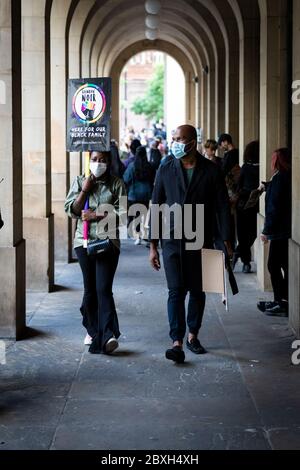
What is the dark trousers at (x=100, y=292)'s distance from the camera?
28.6 ft

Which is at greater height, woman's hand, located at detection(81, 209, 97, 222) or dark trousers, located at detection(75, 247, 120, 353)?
woman's hand, located at detection(81, 209, 97, 222)

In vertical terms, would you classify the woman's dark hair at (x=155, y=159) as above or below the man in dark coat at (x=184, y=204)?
above

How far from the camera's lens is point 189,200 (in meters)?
8.49

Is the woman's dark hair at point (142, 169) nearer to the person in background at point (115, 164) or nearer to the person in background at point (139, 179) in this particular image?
the person in background at point (139, 179)

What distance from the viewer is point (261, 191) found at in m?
11.8

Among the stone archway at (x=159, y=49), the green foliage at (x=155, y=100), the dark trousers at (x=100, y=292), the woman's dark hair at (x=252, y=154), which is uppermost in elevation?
the green foliage at (x=155, y=100)

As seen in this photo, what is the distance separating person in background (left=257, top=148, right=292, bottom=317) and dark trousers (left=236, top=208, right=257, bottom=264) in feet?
9.58

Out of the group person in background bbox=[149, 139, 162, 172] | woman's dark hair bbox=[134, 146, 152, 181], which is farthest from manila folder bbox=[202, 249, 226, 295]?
person in background bbox=[149, 139, 162, 172]

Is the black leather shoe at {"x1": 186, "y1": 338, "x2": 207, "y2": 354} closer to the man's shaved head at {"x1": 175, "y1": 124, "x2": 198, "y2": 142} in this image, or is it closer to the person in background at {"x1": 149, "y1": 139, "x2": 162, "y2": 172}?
the man's shaved head at {"x1": 175, "y1": 124, "x2": 198, "y2": 142}

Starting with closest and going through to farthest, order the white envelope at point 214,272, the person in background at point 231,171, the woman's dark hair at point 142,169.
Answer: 1. the white envelope at point 214,272
2. the person in background at point 231,171
3. the woman's dark hair at point 142,169

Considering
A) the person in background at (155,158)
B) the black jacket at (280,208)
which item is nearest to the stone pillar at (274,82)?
the black jacket at (280,208)

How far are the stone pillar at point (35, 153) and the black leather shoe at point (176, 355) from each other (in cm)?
408

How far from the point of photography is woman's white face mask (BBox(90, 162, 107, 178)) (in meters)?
8.62

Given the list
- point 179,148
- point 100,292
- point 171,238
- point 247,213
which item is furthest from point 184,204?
point 247,213
